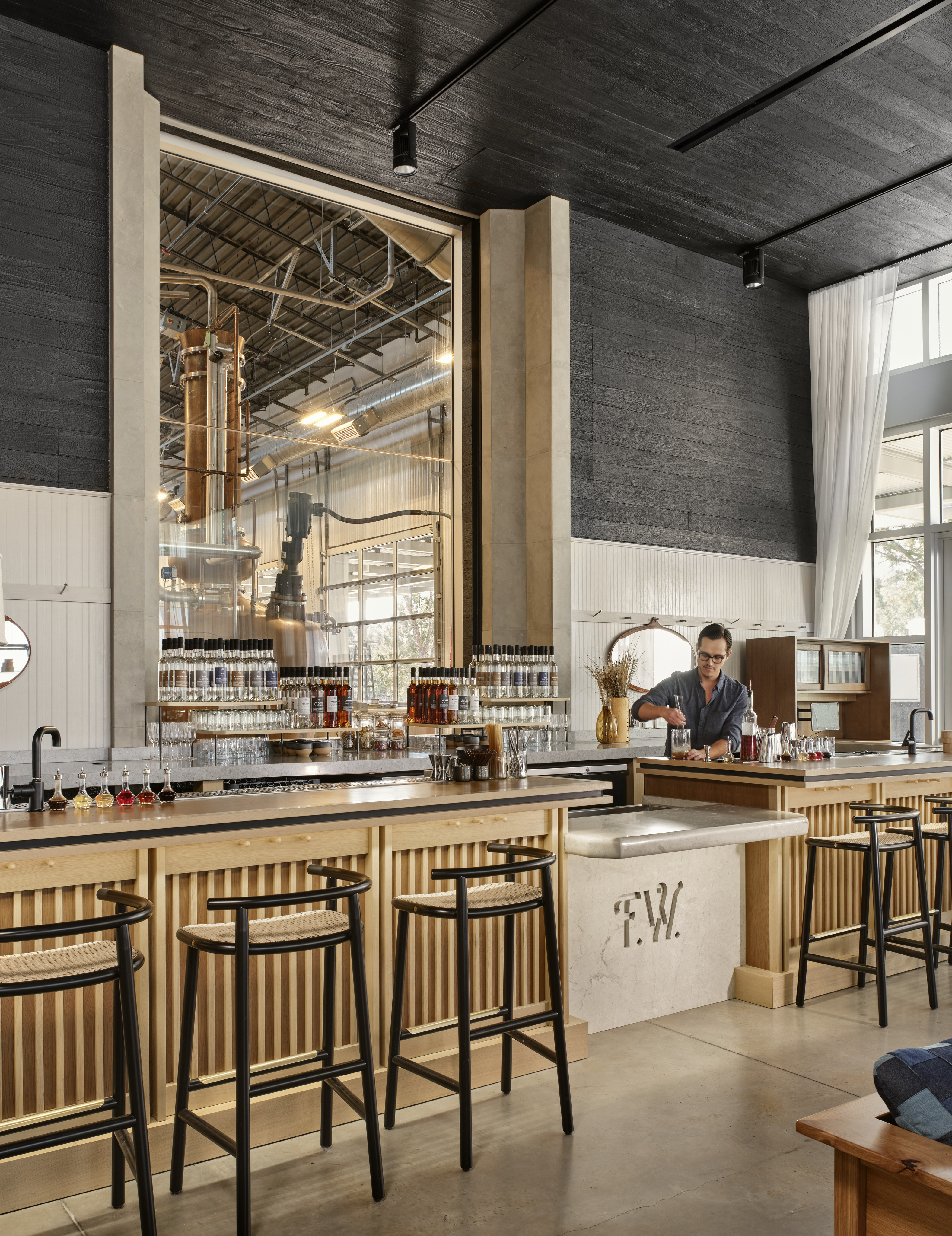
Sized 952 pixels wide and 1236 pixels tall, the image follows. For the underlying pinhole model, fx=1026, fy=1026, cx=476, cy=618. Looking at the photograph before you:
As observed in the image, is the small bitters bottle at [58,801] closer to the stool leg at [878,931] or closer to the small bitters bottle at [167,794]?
the small bitters bottle at [167,794]

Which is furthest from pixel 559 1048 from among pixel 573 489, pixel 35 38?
pixel 35 38

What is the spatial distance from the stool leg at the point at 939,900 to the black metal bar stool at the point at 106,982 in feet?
13.6

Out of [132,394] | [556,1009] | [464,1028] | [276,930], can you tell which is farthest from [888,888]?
[132,394]

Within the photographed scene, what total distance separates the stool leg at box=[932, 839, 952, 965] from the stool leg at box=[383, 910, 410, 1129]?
314cm

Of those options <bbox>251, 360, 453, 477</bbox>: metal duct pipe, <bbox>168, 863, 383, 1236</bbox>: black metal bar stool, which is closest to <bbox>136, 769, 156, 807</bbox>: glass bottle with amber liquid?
<bbox>168, 863, 383, 1236</bbox>: black metal bar stool

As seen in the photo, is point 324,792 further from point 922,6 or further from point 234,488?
point 922,6

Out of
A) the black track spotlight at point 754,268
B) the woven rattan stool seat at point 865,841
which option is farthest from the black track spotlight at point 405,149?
the woven rattan stool seat at point 865,841

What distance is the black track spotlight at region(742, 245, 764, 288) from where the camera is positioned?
27.0 feet

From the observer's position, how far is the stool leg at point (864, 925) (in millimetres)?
5121

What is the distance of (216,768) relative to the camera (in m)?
5.30

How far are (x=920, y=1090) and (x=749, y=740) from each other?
12.2ft

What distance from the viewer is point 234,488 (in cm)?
646

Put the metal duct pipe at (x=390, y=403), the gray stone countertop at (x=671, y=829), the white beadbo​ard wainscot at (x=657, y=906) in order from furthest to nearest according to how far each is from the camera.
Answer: the metal duct pipe at (x=390, y=403) → the white beadbo​ard wainscot at (x=657, y=906) → the gray stone countertop at (x=671, y=829)

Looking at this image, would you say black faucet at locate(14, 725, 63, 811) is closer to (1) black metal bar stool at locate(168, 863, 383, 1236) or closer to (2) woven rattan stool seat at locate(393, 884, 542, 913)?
(1) black metal bar stool at locate(168, 863, 383, 1236)
